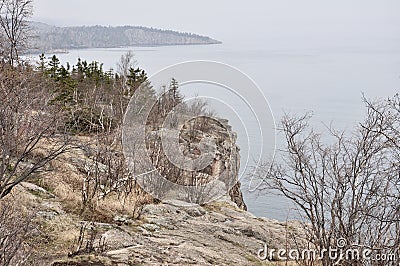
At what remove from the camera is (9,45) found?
22156 mm

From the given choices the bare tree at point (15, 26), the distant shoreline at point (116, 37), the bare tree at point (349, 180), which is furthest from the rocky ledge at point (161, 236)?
the distant shoreline at point (116, 37)

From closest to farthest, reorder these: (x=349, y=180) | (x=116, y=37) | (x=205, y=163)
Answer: (x=349, y=180) → (x=205, y=163) → (x=116, y=37)

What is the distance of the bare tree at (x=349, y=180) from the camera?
7.80m

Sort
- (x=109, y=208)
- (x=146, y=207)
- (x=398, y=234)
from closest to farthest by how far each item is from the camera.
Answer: (x=398, y=234) → (x=109, y=208) → (x=146, y=207)

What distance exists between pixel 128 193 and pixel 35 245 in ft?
18.1

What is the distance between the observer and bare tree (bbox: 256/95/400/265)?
7804mm

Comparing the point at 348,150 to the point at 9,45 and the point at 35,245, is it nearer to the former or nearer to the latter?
the point at 35,245

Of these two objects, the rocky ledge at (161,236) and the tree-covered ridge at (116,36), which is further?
the tree-covered ridge at (116,36)

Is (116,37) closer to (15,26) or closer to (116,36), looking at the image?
(116,36)

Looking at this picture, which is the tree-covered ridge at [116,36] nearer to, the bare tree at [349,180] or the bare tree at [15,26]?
the bare tree at [15,26]

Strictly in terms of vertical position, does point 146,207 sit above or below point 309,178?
below

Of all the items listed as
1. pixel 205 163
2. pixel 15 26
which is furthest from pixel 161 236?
pixel 15 26

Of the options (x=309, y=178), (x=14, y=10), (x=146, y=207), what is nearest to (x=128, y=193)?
(x=146, y=207)

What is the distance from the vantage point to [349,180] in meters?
8.61
